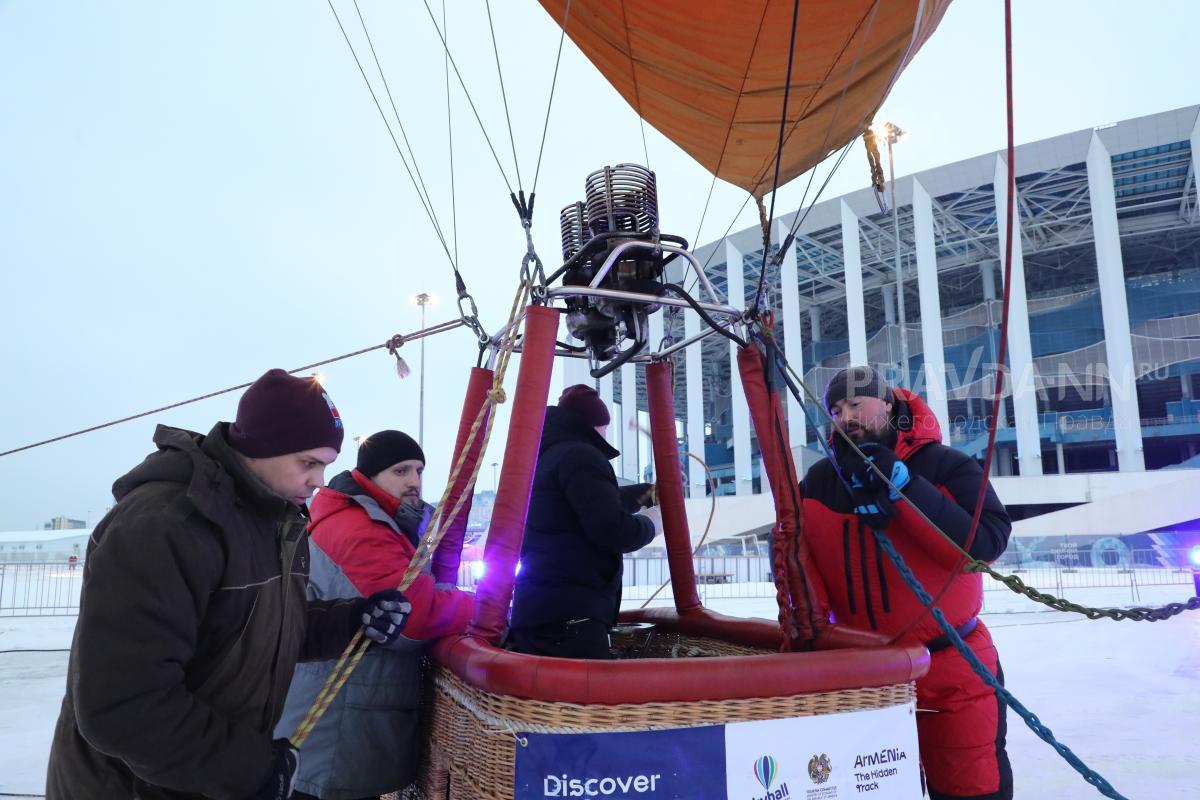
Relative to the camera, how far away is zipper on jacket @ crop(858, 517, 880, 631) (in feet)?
8.21

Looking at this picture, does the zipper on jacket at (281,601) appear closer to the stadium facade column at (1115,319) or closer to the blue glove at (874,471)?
the blue glove at (874,471)

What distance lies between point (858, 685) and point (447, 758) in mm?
1145

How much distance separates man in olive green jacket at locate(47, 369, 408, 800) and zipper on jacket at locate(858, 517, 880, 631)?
66.0 inches

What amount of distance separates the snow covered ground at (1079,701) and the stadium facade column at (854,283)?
17629 millimetres

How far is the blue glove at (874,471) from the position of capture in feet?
7.64

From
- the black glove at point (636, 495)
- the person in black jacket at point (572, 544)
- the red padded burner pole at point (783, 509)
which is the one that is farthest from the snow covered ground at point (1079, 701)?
the person in black jacket at point (572, 544)

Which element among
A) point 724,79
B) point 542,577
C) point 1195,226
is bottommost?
point 542,577

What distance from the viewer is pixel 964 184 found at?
2641 cm

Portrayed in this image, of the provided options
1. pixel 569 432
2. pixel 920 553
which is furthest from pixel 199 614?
pixel 920 553

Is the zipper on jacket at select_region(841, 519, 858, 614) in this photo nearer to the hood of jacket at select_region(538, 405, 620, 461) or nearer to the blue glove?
the blue glove

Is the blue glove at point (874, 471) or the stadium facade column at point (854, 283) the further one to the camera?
the stadium facade column at point (854, 283)

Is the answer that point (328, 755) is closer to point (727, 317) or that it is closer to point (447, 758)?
point (447, 758)

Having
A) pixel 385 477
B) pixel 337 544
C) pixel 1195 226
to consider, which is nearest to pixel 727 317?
pixel 385 477

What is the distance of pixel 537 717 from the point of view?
1708mm
